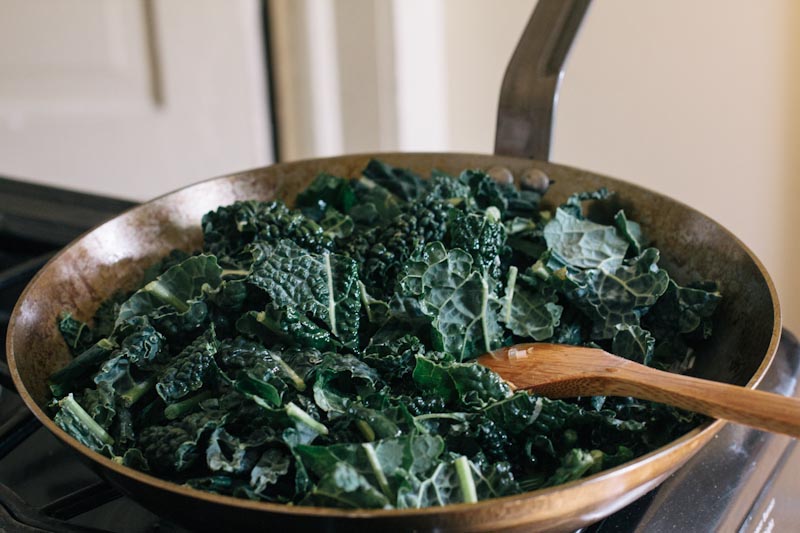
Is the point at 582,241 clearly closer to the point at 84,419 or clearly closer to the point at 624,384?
the point at 624,384

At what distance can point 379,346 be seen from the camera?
0.85 m

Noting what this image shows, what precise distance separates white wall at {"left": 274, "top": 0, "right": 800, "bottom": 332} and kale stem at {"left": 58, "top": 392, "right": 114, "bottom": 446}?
1.62m

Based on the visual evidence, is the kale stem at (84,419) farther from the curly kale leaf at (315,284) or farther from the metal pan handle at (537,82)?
the metal pan handle at (537,82)

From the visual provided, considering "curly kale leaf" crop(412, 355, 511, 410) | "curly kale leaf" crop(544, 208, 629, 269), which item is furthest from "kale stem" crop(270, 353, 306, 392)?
"curly kale leaf" crop(544, 208, 629, 269)

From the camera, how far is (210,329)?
88 cm

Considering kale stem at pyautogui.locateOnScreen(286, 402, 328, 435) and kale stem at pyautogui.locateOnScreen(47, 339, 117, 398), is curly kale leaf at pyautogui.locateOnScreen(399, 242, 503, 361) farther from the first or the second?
kale stem at pyautogui.locateOnScreen(47, 339, 117, 398)

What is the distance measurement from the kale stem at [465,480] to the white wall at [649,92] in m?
1.61

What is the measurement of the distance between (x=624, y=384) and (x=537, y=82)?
58cm

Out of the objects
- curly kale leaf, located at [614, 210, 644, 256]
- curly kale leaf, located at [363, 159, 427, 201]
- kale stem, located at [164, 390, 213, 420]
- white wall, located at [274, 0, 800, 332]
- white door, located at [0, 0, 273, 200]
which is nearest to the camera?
kale stem, located at [164, 390, 213, 420]

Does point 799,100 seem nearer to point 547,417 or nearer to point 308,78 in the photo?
point 308,78

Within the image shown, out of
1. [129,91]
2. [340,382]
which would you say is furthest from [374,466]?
[129,91]

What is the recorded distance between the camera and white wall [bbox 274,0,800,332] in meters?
1.97

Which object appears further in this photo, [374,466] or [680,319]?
[680,319]

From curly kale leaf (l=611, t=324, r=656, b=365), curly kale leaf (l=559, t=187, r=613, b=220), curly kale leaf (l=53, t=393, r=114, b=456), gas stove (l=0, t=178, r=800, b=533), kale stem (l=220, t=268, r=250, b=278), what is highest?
curly kale leaf (l=559, t=187, r=613, b=220)
